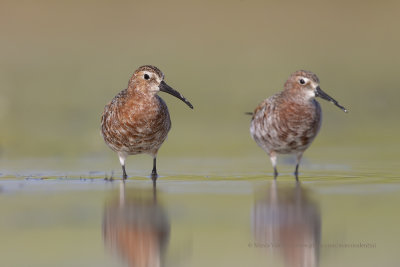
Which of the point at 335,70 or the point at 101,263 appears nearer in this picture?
the point at 101,263

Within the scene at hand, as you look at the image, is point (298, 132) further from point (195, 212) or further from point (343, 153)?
point (195, 212)

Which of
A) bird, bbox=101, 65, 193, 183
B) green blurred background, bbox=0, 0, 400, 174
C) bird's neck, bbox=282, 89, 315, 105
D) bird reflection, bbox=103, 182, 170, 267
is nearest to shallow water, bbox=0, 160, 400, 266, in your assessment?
bird reflection, bbox=103, 182, 170, 267

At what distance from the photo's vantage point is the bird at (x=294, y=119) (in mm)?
14242

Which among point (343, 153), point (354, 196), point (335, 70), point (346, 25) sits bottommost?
point (354, 196)

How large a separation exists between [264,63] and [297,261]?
21487 millimetres

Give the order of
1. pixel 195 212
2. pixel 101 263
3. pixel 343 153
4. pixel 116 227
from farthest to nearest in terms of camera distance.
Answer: pixel 343 153 → pixel 195 212 → pixel 116 227 → pixel 101 263

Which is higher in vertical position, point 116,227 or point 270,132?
point 270,132

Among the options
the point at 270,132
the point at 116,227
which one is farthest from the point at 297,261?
the point at 270,132

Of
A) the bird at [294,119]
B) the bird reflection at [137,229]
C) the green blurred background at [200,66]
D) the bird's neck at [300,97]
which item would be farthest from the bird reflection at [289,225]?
the green blurred background at [200,66]

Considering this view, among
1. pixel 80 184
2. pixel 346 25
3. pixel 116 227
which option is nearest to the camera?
pixel 116 227

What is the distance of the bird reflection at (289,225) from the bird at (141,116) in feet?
9.26

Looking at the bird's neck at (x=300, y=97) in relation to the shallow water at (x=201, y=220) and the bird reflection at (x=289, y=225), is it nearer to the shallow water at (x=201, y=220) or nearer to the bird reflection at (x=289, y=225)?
the shallow water at (x=201, y=220)

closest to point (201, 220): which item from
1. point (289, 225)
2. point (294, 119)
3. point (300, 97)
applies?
point (289, 225)

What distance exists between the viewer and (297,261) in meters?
8.02
